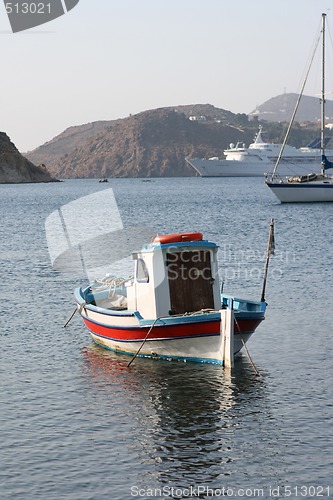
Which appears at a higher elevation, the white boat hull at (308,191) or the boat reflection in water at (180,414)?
the boat reflection in water at (180,414)

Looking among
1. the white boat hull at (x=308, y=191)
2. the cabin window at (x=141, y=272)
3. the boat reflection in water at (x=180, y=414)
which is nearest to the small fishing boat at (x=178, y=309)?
the cabin window at (x=141, y=272)

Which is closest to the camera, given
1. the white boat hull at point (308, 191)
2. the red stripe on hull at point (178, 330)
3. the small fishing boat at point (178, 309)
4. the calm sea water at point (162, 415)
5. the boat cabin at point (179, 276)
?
the calm sea water at point (162, 415)

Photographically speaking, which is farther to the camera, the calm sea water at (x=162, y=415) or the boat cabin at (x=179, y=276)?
the boat cabin at (x=179, y=276)

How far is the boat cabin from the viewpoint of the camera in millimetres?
23891

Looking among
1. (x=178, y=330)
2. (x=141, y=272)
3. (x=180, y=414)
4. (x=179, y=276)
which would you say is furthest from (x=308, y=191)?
(x=180, y=414)

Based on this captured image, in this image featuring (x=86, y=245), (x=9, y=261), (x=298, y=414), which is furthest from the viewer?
(x=86, y=245)

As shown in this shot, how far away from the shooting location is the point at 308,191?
91.1 metres

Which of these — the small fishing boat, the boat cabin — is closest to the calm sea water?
the small fishing boat

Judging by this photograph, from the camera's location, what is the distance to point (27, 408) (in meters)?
19.9

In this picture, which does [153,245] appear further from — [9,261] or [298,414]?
[9,261]

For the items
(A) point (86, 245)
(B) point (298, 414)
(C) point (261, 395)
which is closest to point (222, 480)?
(B) point (298, 414)

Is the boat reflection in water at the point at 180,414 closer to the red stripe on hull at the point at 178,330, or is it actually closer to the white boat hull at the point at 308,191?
the red stripe on hull at the point at 178,330

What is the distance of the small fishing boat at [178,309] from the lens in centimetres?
2309

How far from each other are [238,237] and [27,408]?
47.8 meters
